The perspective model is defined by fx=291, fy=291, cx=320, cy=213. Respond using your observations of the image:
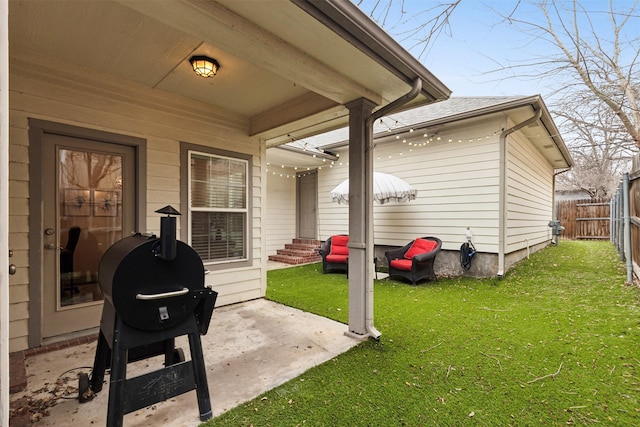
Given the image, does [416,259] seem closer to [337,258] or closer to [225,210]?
[337,258]

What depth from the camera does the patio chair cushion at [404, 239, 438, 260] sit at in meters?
5.93

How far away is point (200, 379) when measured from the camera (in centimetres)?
189

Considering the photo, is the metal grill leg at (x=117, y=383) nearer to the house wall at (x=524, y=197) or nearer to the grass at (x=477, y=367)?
the grass at (x=477, y=367)

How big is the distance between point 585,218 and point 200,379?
1730 centimetres

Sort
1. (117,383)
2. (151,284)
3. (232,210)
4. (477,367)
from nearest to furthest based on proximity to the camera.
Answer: (117,383)
(151,284)
(477,367)
(232,210)

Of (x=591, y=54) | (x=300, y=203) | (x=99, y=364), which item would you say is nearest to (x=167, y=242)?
(x=99, y=364)

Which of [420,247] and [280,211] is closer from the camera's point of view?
[420,247]

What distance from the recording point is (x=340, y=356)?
2.72m

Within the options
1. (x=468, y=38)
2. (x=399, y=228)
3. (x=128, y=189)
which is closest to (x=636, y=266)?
(x=399, y=228)

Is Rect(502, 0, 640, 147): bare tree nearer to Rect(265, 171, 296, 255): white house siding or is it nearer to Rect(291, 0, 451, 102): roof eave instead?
Rect(291, 0, 451, 102): roof eave

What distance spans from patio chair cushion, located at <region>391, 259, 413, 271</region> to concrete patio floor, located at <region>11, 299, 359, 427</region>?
2.49 meters

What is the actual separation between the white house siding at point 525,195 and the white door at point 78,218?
21.3ft

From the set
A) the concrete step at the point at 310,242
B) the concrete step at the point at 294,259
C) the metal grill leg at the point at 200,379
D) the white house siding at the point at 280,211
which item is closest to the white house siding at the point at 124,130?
the metal grill leg at the point at 200,379

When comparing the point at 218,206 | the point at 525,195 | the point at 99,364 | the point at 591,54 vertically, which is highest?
the point at 591,54
